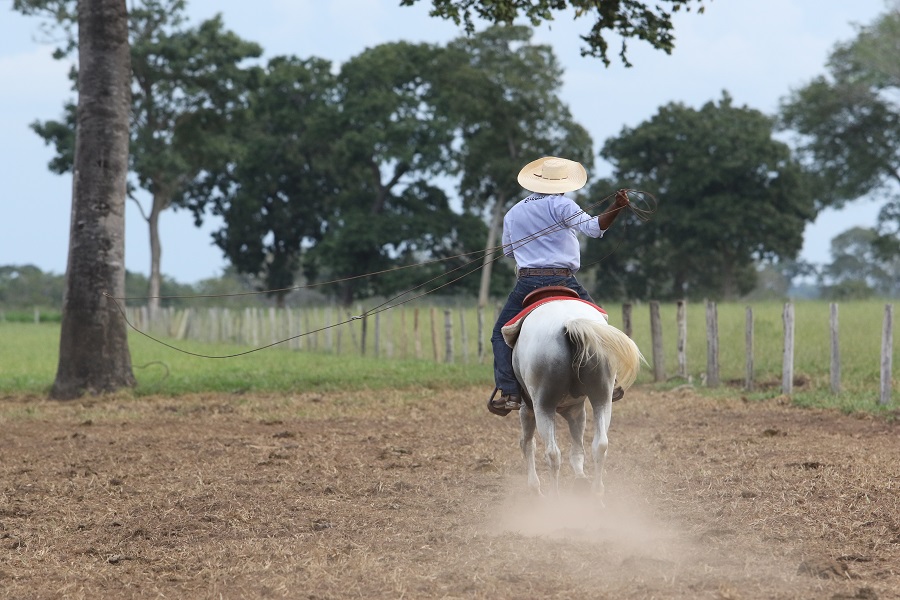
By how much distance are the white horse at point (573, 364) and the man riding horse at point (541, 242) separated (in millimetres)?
319

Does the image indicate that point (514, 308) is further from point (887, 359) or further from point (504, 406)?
point (887, 359)

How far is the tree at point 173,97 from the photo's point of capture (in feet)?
154

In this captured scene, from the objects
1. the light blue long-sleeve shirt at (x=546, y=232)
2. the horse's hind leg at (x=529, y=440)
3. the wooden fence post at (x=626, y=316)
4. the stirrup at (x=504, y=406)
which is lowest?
the horse's hind leg at (x=529, y=440)

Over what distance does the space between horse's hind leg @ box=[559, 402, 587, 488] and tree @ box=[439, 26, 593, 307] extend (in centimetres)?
4262

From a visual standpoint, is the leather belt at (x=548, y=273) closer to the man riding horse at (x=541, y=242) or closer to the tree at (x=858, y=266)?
the man riding horse at (x=541, y=242)

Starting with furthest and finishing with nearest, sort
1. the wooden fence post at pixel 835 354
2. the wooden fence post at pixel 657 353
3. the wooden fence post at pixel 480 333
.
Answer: the wooden fence post at pixel 480 333
the wooden fence post at pixel 657 353
the wooden fence post at pixel 835 354

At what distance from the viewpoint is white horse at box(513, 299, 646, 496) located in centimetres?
704

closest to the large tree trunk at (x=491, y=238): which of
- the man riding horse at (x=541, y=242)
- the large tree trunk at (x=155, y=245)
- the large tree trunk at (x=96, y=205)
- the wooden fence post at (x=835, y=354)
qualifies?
the large tree trunk at (x=155, y=245)

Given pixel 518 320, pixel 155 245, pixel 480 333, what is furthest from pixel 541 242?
pixel 155 245

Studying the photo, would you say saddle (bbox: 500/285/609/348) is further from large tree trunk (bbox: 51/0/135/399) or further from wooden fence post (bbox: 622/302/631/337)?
wooden fence post (bbox: 622/302/631/337)

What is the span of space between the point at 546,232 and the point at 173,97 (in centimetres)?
4331

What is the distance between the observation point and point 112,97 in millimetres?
17203

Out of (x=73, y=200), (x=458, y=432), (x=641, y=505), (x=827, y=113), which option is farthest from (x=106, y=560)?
(x=827, y=113)

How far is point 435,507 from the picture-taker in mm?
7902
